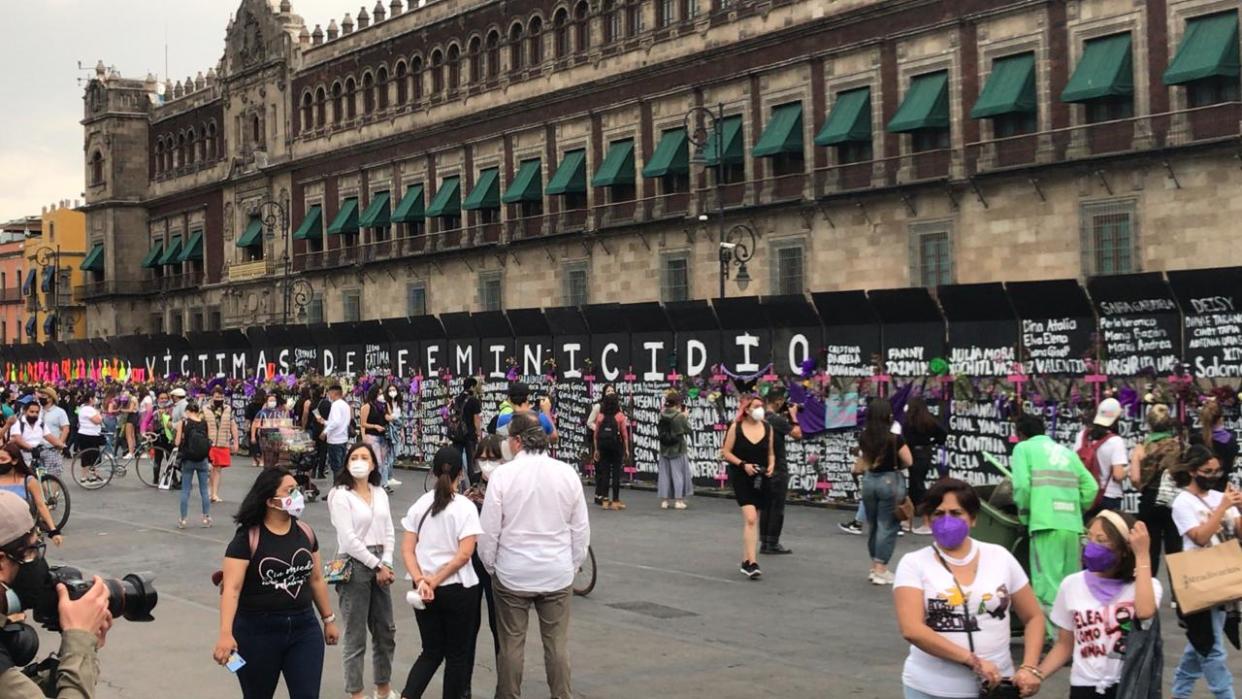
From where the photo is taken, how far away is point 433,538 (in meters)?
8.53

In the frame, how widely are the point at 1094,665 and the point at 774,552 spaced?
9466 millimetres

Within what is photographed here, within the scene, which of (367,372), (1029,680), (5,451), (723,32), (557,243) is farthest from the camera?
(557,243)

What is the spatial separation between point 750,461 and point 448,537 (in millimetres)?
6404

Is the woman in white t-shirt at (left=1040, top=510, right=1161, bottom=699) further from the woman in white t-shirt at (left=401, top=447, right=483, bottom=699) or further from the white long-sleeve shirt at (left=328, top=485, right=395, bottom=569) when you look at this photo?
the white long-sleeve shirt at (left=328, top=485, right=395, bottom=569)

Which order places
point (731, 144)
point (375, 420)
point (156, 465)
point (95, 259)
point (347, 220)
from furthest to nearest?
point (95, 259) → point (347, 220) → point (731, 144) → point (156, 465) → point (375, 420)

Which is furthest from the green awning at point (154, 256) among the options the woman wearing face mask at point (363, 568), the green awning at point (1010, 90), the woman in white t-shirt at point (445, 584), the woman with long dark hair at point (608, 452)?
the woman in white t-shirt at point (445, 584)

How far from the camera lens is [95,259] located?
78562 millimetres

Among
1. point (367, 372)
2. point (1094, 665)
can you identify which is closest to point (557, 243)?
point (367, 372)

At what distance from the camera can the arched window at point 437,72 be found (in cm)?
5431

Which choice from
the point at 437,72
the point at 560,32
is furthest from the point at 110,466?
the point at 437,72

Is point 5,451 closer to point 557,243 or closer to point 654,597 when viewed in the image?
point 654,597

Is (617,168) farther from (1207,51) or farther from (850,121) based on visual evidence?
(1207,51)

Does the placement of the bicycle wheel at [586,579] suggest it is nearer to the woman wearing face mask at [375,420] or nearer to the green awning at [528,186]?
the woman wearing face mask at [375,420]

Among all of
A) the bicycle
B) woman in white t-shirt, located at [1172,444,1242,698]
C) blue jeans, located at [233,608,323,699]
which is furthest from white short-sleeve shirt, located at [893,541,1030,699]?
the bicycle
